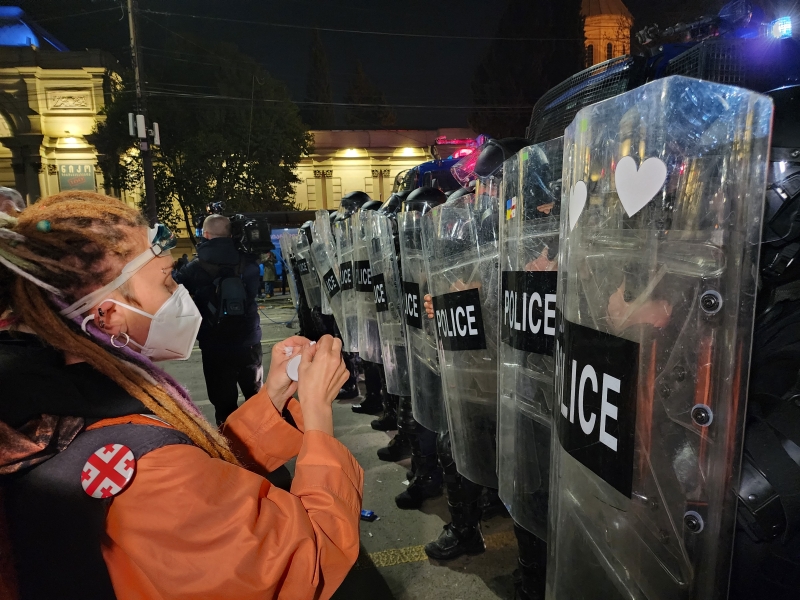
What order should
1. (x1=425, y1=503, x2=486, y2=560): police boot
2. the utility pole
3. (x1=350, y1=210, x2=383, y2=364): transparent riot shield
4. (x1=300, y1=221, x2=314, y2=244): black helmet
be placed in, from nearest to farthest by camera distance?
1. (x1=425, y1=503, x2=486, y2=560): police boot
2. (x1=350, y1=210, x2=383, y2=364): transparent riot shield
3. (x1=300, y1=221, x2=314, y2=244): black helmet
4. the utility pole

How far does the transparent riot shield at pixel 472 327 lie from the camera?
192 centimetres

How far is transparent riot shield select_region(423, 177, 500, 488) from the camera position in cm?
192

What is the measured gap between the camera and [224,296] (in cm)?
367

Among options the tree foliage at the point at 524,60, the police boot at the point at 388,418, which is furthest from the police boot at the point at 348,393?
the tree foliage at the point at 524,60

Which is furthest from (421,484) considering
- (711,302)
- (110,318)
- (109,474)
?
(711,302)

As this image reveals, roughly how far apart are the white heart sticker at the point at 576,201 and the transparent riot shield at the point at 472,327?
0.83m

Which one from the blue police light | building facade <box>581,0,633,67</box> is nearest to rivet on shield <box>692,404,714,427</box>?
the blue police light

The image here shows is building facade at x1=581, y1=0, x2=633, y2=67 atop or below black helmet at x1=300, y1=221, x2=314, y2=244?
atop

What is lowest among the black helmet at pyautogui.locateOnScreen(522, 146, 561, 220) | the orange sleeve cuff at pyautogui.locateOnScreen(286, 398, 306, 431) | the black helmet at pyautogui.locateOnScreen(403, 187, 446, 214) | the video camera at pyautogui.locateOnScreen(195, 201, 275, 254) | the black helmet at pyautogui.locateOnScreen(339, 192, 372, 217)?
the orange sleeve cuff at pyautogui.locateOnScreen(286, 398, 306, 431)

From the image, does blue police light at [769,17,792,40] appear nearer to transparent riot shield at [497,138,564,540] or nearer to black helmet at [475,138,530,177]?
black helmet at [475,138,530,177]

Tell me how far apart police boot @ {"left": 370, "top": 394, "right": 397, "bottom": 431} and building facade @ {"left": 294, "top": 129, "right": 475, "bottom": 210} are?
81.8 ft

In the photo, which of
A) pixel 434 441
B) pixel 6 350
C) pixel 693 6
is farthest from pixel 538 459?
pixel 693 6

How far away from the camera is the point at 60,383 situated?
938 millimetres

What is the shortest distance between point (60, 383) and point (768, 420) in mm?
1565
